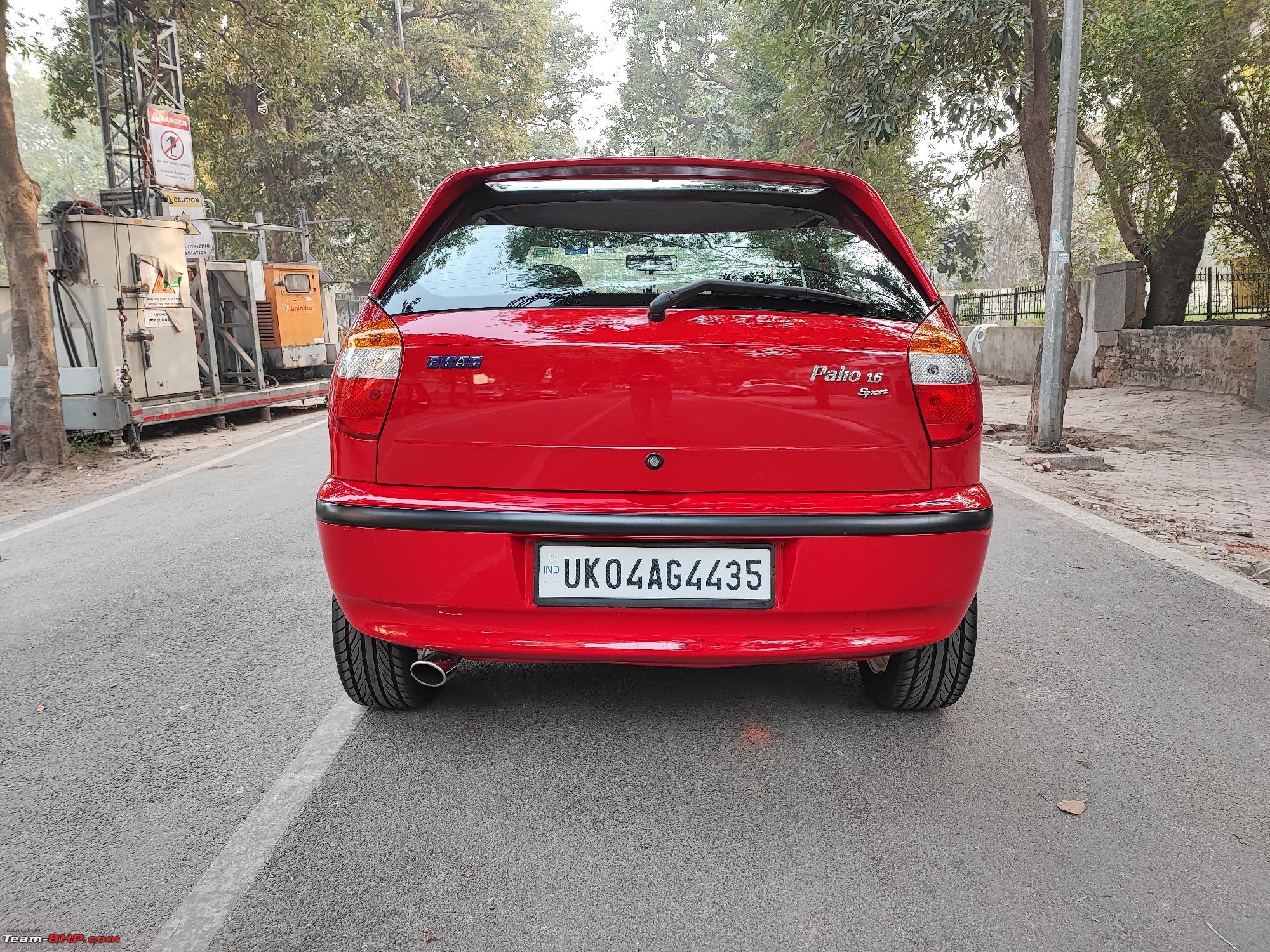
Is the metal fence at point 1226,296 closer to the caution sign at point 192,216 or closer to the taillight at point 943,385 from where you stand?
the taillight at point 943,385

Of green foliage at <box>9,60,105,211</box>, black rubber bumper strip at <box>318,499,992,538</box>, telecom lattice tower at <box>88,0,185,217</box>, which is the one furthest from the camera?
green foliage at <box>9,60,105,211</box>

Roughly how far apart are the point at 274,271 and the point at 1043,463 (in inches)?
449

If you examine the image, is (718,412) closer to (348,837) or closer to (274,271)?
(348,837)

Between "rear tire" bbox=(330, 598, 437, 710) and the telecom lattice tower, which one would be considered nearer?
"rear tire" bbox=(330, 598, 437, 710)

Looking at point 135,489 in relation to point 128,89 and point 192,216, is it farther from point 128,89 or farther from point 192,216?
point 128,89

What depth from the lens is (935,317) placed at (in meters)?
2.85

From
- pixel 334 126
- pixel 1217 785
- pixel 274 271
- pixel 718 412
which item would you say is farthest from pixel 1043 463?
pixel 334 126

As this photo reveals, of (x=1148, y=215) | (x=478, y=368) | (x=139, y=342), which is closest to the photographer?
(x=478, y=368)

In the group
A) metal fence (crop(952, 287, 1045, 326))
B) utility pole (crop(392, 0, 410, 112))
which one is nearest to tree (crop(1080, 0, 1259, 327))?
metal fence (crop(952, 287, 1045, 326))

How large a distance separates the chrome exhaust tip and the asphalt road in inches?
4.5

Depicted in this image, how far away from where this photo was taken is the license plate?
2.63 meters

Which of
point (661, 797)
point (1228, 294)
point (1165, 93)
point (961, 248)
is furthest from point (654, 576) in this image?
point (961, 248)

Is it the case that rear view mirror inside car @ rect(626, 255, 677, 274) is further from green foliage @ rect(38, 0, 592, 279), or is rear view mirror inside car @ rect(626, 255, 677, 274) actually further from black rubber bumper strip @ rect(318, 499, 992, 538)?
green foliage @ rect(38, 0, 592, 279)

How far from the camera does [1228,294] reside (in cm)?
1498
